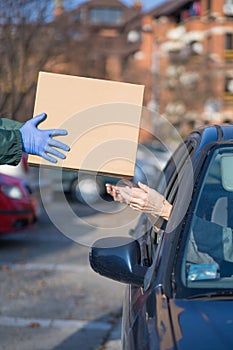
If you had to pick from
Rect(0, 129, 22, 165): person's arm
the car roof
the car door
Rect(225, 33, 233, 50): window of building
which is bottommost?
the car door

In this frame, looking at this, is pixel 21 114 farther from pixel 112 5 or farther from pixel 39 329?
pixel 112 5

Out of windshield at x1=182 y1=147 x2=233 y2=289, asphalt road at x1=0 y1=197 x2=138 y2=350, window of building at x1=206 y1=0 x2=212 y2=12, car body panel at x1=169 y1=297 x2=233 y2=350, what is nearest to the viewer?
car body panel at x1=169 y1=297 x2=233 y2=350

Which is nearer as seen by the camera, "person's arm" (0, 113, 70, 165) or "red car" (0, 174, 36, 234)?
"person's arm" (0, 113, 70, 165)

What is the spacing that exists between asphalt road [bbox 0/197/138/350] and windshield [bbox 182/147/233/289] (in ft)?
2.73

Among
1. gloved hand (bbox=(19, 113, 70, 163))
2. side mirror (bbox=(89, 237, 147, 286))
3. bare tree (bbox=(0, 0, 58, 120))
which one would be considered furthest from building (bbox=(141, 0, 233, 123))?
side mirror (bbox=(89, 237, 147, 286))

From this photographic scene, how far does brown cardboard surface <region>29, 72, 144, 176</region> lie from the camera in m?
3.12

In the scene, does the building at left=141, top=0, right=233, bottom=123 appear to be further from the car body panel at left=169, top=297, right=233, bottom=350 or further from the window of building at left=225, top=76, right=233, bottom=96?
the car body panel at left=169, top=297, right=233, bottom=350

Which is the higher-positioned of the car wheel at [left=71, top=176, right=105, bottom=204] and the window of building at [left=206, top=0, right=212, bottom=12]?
the window of building at [left=206, top=0, right=212, bottom=12]

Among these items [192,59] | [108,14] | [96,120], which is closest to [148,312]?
[96,120]

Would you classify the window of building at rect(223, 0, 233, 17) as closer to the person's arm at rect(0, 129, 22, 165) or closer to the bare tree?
the bare tree

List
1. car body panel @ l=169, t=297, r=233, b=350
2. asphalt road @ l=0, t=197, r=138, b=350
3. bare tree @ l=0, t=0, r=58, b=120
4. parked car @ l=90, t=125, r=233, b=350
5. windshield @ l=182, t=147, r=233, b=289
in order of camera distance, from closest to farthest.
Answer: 1. car body panel @ l=169, t=297, r=233, b=350
2. parked car @ l=90, t=125, r=233, b=350
3. windshield @ l=182, t=147, r=233, b=289
4. asphalt road @ l=0, t=197, r=138, b=350
5. bare tree @ l=0, t=0, r=58, b=120

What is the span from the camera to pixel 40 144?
314cm

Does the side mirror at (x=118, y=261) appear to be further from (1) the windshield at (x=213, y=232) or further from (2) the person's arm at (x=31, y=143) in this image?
(2) the person's arm at (x=31, y=143)

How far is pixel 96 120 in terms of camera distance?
3.13m
